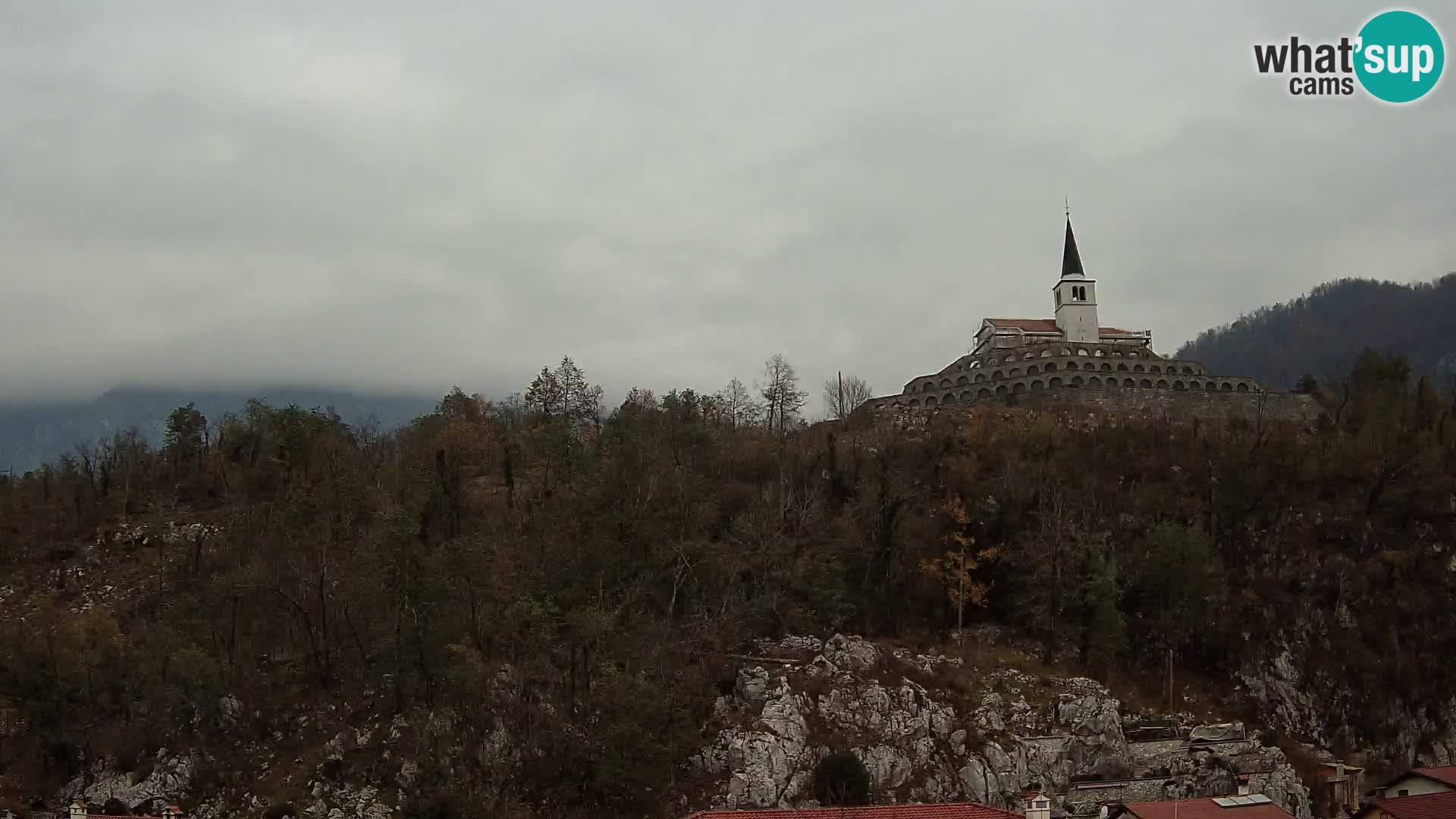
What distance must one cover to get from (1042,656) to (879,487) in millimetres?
10882

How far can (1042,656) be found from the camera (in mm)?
46562

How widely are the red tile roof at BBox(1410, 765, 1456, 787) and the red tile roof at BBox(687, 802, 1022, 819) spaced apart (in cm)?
1602

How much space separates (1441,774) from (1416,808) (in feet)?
18.8

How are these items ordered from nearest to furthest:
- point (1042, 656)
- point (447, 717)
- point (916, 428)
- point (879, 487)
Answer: point (447, 717) → point (1042, 656) → point (879, 487) → point (916, 428)

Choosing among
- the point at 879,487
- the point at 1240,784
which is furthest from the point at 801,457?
the point at 1240,784

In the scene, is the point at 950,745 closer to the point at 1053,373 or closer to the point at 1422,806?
the point at 1422,806

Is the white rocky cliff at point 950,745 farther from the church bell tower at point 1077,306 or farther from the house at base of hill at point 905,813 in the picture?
the church bell tower at point 1077,306

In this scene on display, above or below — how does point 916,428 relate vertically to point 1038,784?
above

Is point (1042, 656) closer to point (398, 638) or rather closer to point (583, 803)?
point (583, 803)

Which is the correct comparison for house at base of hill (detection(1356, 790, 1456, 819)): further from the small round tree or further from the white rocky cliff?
the small round tree

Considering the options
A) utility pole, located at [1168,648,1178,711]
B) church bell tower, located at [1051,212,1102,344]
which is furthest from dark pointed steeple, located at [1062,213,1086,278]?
utility pole, located at [1168,648,1178,711]

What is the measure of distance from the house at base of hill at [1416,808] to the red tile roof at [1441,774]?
165cm

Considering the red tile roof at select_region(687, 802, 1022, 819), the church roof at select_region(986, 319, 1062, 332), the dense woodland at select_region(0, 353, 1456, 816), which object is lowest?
the red tile roof at select_region(687, 802, 1022, 819)

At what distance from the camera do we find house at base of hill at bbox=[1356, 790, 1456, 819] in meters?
32.0
